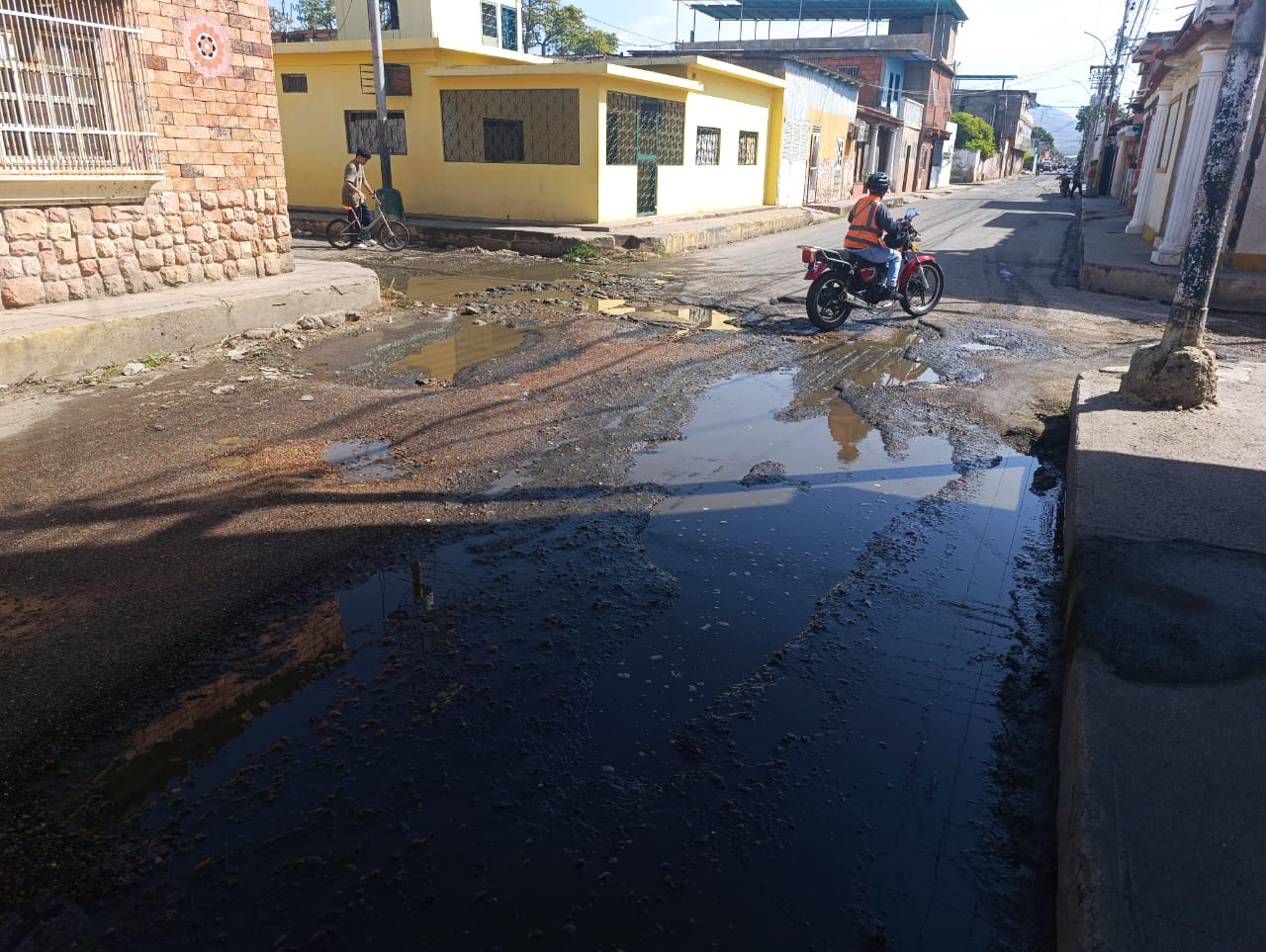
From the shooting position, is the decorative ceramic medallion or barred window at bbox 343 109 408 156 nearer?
the decorative ceramic medallion

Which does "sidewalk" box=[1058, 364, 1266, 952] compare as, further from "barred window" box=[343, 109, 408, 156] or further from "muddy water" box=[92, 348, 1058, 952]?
"barred window" box=[343, 109, 408, 156]

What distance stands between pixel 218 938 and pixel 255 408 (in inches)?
190

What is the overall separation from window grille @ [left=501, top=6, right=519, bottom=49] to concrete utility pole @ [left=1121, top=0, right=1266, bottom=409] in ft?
84.8

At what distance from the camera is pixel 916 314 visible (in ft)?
34.3

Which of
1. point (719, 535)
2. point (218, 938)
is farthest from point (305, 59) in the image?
point (218, 938)

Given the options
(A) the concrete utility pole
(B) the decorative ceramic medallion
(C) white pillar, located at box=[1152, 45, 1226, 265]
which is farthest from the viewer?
(C) white pillar, located at box=[1152, 45, 1226, 265]

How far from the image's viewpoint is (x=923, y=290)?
10.4m

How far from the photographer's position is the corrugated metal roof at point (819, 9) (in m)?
47.0

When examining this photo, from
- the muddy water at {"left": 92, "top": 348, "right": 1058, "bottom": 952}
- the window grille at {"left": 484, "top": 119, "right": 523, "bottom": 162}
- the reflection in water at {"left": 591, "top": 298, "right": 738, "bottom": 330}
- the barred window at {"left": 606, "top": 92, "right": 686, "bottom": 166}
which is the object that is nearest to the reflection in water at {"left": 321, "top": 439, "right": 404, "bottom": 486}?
the muddy water at {"left": 92, "top": 348, "right": 1058, "bottom": 952}

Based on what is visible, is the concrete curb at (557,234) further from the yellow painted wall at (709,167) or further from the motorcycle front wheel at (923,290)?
the motorcycle front wheel at (923,290)

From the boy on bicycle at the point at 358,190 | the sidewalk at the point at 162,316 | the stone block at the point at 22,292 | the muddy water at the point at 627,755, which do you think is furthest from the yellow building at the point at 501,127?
the muddy water at the point at 627,755

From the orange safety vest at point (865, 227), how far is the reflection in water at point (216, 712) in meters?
7.86

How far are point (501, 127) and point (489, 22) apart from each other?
463 inches

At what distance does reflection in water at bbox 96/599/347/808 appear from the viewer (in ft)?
8.69
